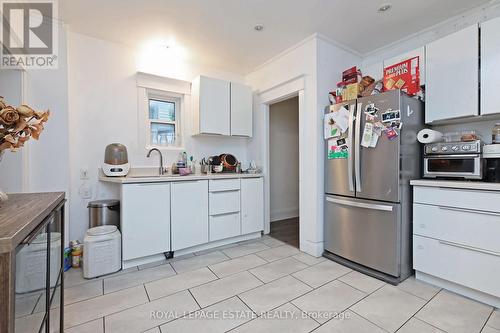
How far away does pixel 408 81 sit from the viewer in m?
2.25

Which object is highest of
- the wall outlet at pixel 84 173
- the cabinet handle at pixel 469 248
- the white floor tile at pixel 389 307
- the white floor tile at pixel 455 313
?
the wall outlet at pixel 84 173

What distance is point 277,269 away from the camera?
2258mm

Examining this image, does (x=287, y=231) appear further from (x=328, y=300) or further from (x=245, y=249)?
(x=328, y=300)

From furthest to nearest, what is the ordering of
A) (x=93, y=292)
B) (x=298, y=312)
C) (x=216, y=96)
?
(x=216, y=96) < (x=93, y=292) < (x=298, y=312)

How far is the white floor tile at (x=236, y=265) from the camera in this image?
2215 mm

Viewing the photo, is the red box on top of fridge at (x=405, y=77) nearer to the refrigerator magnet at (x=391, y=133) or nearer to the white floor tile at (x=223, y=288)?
the refrigerator magnet at (x=391, y=133)

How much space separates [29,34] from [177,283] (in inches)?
109

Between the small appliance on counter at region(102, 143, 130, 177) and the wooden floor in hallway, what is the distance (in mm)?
2202

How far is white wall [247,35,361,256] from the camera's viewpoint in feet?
8.50

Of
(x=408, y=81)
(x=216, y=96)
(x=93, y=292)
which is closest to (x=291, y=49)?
(x=216, y=96)

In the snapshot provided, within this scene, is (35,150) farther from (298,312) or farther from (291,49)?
(291,49)

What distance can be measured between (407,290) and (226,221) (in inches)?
76.4

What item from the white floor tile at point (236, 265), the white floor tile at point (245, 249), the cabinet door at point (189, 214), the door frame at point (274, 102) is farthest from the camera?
the door frame at point (274, 102)

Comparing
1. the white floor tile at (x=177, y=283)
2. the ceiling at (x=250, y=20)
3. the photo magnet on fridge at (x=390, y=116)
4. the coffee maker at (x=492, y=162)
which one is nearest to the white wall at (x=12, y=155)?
the ceiling at (x=250, y=20)
